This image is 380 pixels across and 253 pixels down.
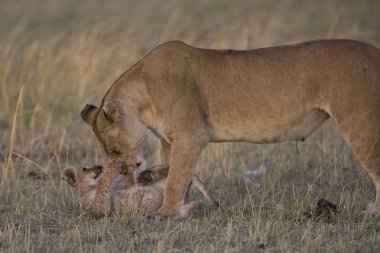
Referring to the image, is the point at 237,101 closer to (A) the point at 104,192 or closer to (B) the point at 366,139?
(B) the point at 366,139

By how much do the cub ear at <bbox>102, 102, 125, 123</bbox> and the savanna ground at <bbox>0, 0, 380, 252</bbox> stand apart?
2.79ft

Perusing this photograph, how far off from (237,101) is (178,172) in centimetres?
82

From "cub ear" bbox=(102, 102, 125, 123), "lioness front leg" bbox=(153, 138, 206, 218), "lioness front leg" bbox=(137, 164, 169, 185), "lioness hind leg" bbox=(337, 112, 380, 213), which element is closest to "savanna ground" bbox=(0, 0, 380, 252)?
"lioness front leg" bbox=(153, 138, 206, 218)

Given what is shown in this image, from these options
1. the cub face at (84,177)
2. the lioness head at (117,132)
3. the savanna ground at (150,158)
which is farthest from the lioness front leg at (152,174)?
the savanna ground at (150,158)

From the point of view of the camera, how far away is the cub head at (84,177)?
688 centimetres

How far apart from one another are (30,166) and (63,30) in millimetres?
8354

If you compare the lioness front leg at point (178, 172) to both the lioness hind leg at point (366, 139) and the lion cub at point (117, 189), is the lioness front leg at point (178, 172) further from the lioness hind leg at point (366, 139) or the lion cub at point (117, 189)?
the lioness hind leg at point (366, 139)

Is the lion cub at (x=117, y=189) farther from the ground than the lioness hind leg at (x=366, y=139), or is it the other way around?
the lioness hind leg at (x=366, y=139)

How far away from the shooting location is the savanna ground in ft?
19.0

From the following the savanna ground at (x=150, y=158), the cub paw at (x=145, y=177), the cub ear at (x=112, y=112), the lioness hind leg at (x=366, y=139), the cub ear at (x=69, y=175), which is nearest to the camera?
the savanna ground at (x=150, y=158)

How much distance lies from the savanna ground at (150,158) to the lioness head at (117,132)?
607mm

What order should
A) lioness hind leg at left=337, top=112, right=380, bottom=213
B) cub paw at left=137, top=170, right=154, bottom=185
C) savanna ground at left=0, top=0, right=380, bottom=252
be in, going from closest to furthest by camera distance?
savanna ground at left=0, top=0, right=380, bottom=252
lioness hind leg at left=337, top=112, right=380, bottom=213
cub paw at left=137, top=170, right=154, bottom=185

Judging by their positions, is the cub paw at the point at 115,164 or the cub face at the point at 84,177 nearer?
the cub paw at the point at 115,164

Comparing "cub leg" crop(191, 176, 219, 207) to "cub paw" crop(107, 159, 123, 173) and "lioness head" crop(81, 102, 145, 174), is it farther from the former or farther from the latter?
"cub paw" crop(107, 159, 123, 173)
